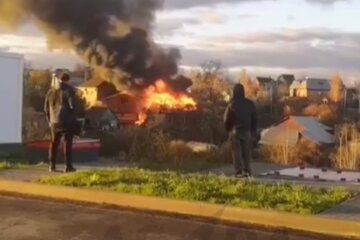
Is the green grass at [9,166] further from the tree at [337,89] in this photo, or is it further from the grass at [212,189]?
the tree at [337,89]

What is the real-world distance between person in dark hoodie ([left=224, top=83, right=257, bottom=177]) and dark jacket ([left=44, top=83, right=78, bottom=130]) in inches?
100

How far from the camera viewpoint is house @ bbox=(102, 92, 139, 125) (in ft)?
93.5

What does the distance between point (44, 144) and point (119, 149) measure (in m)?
5.28

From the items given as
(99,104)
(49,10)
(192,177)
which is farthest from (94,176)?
(49,10)

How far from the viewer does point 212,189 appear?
888cm

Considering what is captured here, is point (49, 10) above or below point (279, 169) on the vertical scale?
above

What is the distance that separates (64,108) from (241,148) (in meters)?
2.99

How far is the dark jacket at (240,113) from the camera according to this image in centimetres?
1064

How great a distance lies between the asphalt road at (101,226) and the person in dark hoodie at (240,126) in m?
3.03

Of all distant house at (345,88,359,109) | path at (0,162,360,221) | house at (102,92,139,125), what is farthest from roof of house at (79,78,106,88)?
path at (0,162,360,221)

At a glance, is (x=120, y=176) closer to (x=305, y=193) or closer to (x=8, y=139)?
(x=305, y=193)

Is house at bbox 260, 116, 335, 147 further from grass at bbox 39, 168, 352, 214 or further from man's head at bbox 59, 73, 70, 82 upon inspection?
grass at bbox 39, 168, 352, 214

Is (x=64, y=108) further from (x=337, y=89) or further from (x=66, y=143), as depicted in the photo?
(x=337, y=89)

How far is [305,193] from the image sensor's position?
8.54 metres
